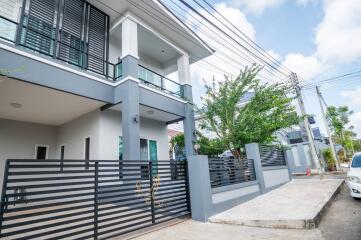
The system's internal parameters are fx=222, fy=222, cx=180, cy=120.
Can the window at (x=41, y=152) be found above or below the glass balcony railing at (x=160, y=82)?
below

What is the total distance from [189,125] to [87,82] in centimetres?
480

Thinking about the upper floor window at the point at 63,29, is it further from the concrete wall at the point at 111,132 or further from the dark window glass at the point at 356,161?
the dark window glass at the point at 356,161

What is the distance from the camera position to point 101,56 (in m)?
8.75

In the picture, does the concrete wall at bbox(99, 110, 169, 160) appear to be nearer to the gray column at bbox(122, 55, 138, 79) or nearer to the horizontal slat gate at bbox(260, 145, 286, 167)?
the gray column at bbox(122, 55, 138, 79)

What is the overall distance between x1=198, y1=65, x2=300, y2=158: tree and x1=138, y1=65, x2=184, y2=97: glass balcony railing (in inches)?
59.9

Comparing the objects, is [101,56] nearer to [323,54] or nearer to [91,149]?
[91,149]

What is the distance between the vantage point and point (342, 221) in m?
4.72

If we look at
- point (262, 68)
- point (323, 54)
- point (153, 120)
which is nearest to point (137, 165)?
point (153, 120)

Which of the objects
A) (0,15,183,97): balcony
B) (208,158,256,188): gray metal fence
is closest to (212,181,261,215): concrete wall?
(208,158,256,188): gray metal fence

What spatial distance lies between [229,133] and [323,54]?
744 centimetres

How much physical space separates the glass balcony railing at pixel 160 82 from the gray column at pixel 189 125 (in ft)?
1.14

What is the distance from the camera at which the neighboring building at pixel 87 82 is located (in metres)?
6.66

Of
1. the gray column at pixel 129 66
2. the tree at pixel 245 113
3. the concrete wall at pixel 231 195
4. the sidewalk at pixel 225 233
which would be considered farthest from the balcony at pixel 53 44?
the sidewalk at pixel 225 233

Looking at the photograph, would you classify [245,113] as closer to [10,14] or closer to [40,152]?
[40,152]
